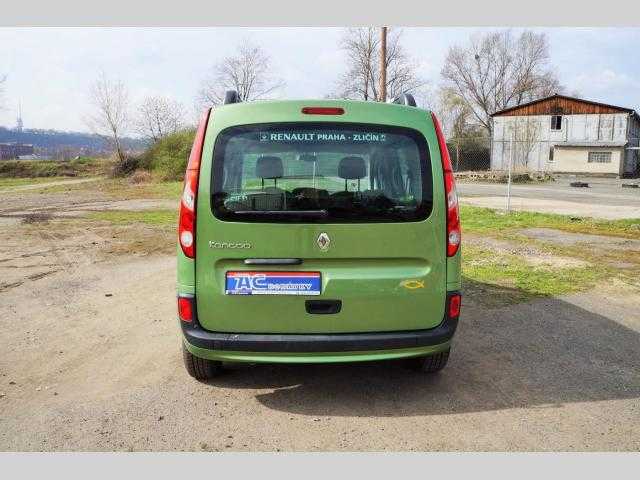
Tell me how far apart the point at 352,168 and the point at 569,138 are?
48.5 metres

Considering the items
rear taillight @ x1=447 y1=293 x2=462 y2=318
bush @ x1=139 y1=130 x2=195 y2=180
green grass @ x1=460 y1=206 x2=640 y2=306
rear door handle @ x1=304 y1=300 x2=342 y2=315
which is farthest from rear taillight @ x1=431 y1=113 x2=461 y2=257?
bush @ x1=139 y1=130 x2=195 y2=180

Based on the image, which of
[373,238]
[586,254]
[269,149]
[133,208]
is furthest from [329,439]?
[133,208]

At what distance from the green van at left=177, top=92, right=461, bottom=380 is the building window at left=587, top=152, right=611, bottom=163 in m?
45.1

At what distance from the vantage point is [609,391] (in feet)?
12.3

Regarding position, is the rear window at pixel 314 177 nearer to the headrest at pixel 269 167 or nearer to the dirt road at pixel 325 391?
the headrest at pixel 269 167

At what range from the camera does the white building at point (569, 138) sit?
42812 millimetres

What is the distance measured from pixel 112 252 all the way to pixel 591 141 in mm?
44995

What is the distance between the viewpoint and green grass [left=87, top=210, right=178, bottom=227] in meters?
13.3

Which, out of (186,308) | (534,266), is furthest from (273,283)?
(534,266)

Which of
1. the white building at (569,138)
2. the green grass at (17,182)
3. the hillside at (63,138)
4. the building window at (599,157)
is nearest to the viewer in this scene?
the green grass at (17,182)

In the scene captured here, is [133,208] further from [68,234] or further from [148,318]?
[148,318]

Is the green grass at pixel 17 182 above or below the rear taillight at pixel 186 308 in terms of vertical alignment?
below

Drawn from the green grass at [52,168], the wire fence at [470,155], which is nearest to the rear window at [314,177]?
the green grass at [52,168]

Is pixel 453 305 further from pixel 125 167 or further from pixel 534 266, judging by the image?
pixel 125 167
